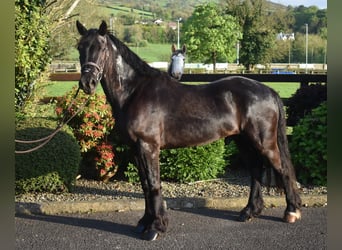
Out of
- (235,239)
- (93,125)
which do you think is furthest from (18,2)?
(235,239)

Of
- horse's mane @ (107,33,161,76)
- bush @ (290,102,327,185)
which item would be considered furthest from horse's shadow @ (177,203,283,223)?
horse's mane @ (107,33,161,76)

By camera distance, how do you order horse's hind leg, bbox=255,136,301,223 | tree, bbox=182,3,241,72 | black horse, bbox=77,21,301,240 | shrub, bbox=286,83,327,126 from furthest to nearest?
tree, bbox=182,3,241,72 < shrub, bbox=286,83,327,126 < horse's hind leg, bbox=255,136,301,223 < black horse, bbox=77,21,301,240

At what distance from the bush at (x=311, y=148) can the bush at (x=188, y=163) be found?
1.14 m

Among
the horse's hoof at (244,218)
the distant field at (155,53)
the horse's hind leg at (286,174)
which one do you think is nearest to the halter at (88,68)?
the horse's hind leg at (286,174)

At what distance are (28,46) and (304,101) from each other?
4.86m

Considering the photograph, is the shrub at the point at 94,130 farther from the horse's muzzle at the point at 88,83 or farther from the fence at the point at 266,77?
the fence at the point at 266,77

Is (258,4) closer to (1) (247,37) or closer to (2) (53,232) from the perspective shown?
(1) (247,37)

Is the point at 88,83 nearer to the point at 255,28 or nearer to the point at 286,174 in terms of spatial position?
the point at 286,174

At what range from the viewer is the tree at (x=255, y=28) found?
34.9 meters

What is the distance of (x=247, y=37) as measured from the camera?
118 feet

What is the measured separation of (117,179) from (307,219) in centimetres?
300

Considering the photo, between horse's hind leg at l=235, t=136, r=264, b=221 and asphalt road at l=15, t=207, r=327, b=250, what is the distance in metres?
0.10

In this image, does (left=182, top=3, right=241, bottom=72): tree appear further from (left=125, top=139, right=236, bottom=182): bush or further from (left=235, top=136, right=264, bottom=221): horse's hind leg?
(left=235, top=136, right=264, bottom=221): horse's hind leg

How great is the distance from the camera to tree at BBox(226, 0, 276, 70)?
114 ft
